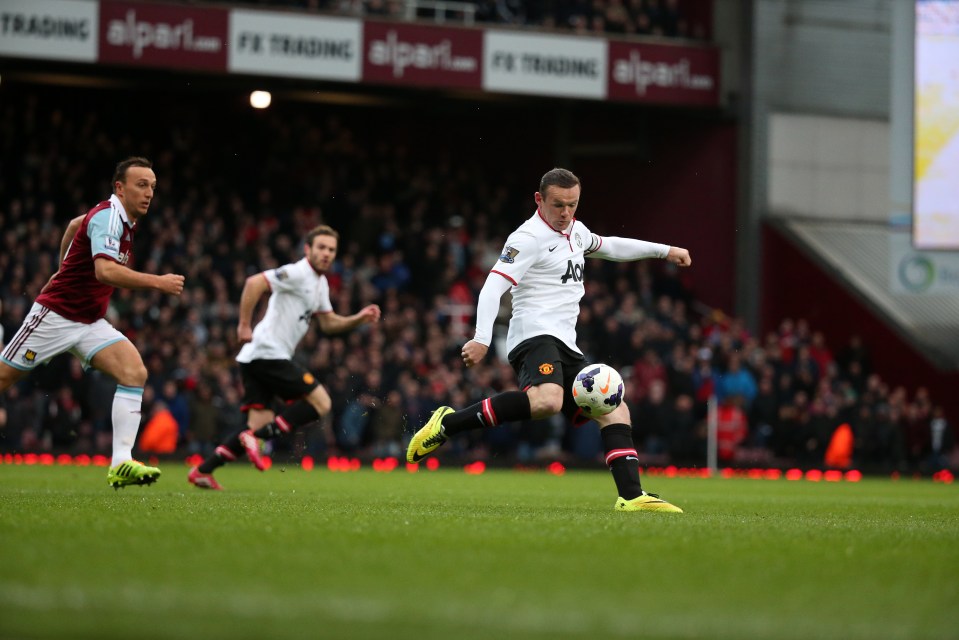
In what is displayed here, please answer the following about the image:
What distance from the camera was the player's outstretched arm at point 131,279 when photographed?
1002 cm

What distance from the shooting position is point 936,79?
24.0m

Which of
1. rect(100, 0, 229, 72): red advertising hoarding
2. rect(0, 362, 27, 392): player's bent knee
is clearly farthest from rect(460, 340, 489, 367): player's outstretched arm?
rect(100, 0, 229, 72): red advertising hoarding

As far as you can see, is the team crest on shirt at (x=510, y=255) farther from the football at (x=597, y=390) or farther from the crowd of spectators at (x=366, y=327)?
the crowd of spectators at (x=366, y=327)

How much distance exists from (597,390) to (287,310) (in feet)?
15.6

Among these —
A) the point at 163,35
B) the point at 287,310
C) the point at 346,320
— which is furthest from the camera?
the point at 163,35

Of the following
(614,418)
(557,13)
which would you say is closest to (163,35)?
(557,13)

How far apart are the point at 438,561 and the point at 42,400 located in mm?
16873

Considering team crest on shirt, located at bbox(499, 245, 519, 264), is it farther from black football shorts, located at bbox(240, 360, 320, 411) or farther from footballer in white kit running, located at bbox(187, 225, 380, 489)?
black football shorts, located at bbox(240, 360, 320, 411)

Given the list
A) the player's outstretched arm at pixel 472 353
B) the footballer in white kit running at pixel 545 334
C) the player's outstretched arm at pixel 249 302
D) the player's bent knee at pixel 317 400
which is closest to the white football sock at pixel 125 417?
the player's outstretched arm at pixel 249 302

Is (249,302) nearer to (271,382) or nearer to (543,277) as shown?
(271,382)

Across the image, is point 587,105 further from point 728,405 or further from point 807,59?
point 728,405

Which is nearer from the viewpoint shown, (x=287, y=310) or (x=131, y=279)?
(x=131, y=279)

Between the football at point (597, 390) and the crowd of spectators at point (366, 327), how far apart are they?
502 inches

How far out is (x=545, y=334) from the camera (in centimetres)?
978
